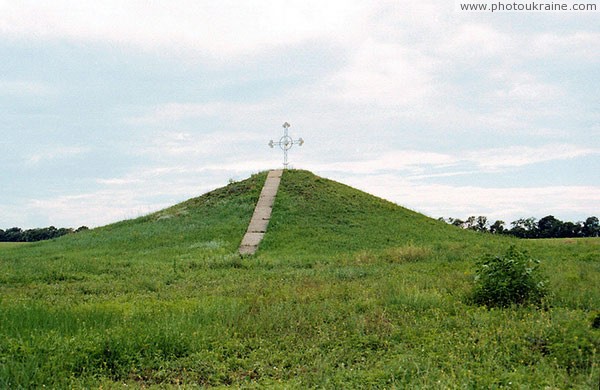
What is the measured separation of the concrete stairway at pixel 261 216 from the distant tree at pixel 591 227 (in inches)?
689

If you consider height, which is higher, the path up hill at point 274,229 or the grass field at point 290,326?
the path up hill at point 274,229

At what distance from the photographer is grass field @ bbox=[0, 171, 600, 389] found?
18.6ft

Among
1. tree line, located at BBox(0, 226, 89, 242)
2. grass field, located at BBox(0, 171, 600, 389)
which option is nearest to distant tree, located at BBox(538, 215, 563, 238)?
grass field, located at BBox(0, 171, 600, 389)

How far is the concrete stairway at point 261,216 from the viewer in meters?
20.6

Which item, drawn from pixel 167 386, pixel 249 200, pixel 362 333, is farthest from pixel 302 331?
pixel 249 200

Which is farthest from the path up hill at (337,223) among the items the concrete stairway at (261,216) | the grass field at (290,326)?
the grass field at (290,326)

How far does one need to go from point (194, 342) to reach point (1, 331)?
2622 mm

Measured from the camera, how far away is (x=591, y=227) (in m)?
28.8

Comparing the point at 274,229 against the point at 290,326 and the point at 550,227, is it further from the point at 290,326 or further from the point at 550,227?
the point at 550,227

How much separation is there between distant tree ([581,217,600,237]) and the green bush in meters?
22.7

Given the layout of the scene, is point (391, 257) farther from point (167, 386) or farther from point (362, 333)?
point (167, 386)

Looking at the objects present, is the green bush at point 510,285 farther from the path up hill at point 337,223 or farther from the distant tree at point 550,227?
the distant tree at point 550,227

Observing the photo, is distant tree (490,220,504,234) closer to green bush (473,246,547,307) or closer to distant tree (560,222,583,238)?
distant tree (560,222,583,238)

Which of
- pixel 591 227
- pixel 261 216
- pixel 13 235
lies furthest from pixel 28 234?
pixel 591 227
